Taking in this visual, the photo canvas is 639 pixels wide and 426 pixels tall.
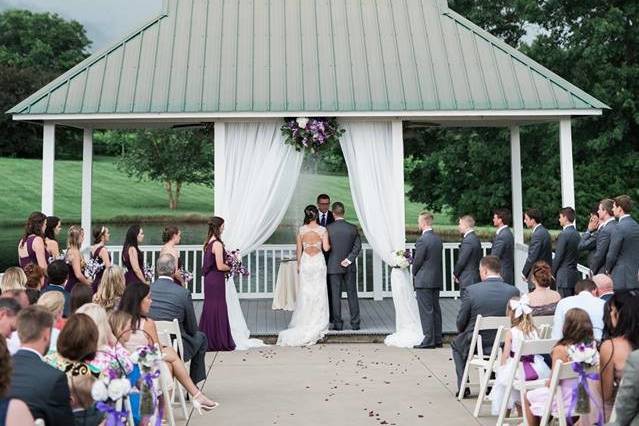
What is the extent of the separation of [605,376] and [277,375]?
454 centimetres

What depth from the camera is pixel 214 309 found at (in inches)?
396

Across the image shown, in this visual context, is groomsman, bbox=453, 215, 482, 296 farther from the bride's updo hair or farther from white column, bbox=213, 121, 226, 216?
white column, bbox=213, 121, 226, 216

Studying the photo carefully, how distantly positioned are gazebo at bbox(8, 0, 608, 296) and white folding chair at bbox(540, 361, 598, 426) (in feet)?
18.4

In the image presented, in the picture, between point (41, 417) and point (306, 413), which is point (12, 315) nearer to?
point (41, 417)

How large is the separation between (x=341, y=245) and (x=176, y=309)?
404 cm

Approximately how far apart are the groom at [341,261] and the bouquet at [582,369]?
5.80 m

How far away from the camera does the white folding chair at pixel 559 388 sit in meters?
5.18

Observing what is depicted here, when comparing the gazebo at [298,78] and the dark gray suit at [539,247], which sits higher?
the gazebo at [298,78]

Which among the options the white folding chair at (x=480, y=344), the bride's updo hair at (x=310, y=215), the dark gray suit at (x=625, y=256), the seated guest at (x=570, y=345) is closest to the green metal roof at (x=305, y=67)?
the bride's updo hair at (x=310, y=215)

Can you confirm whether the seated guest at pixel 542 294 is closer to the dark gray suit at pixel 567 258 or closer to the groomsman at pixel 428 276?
the dark gray suit at pixel 567 258

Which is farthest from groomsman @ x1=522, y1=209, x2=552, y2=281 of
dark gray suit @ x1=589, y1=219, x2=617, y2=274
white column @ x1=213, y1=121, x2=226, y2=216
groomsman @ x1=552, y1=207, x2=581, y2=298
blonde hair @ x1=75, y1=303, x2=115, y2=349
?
blonde hair @ x1=75, y1=303, x2=115, y2=349

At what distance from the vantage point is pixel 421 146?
2483cm

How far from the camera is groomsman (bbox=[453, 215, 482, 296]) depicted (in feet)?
31.4

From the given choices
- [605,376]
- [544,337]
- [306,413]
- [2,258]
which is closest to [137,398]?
[306,413]
